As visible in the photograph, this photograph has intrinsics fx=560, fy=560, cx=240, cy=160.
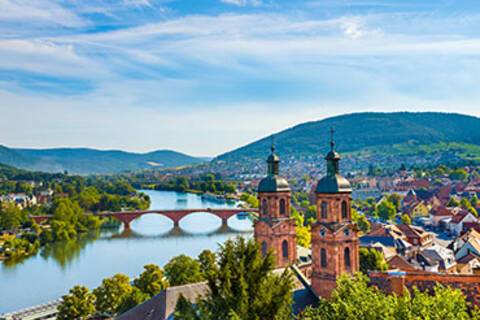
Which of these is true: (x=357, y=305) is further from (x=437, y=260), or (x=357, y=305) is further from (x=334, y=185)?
(x=437, y=260)

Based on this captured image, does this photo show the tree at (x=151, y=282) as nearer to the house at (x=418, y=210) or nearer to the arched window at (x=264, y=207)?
the arched window at (x=264, y=207)

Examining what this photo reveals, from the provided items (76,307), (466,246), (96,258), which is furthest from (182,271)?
(96,258)

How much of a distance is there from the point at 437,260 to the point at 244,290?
1218 inches

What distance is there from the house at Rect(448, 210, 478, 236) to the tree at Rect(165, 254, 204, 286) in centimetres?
3734

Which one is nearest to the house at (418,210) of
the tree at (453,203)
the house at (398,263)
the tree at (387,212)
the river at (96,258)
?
the tree at (453,203)

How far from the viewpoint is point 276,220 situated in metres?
28.6

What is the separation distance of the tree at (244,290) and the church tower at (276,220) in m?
13.3

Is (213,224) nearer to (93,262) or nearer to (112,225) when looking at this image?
(112,225)

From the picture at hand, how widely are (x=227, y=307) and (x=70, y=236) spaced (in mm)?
64415

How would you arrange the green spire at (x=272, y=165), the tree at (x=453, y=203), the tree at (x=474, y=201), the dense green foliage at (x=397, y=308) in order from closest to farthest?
the dense green foliage at (x=397, y=308), the green spire at (x=272, y=165), the tree at (x=453, y=203), the tree at (x=474, y=201)

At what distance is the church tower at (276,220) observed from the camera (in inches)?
1121

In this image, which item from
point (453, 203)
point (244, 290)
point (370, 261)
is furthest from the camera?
point (453, 203)

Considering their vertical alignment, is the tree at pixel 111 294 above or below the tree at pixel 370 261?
below

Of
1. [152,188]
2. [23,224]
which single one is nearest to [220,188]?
[152,188]
